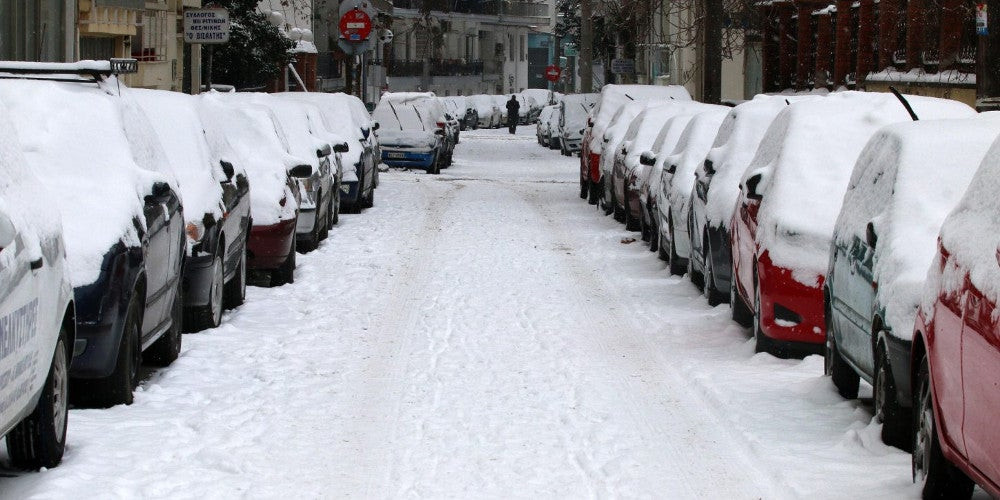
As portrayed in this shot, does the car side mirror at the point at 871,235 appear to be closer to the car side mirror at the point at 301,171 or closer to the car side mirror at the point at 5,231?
the car side mirror at the point at 5,231

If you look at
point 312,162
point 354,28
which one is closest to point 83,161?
point 312,162

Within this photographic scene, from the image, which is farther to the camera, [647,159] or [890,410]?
[647,159]

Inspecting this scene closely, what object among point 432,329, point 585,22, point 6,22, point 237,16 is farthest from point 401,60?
point 432,329

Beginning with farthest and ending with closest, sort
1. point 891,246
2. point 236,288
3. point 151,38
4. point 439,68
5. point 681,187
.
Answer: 1. point 439,68
2. point 151,38
3. point 681,187
4. point 236,288
5. point 891,246

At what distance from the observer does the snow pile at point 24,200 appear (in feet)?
21.8

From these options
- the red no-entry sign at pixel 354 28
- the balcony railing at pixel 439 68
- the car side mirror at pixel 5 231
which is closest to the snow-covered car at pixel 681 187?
the car side mirror at pixel 5 231

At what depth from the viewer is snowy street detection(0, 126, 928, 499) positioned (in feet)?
24.3

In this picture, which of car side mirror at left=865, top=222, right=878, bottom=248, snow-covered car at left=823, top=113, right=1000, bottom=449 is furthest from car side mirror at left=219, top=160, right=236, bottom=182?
car side mirror at left=865, top=222, right=878, bottom=248

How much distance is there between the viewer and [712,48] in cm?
3288

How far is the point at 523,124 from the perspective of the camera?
8844 centimetres

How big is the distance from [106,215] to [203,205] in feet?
9.59

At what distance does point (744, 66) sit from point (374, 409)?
43.3 m

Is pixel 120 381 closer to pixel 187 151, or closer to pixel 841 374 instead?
pixel 187 151

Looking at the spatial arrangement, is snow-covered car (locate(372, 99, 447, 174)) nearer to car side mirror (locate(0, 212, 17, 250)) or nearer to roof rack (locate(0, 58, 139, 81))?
roof rack (locate(0, 58, 139, 81))
